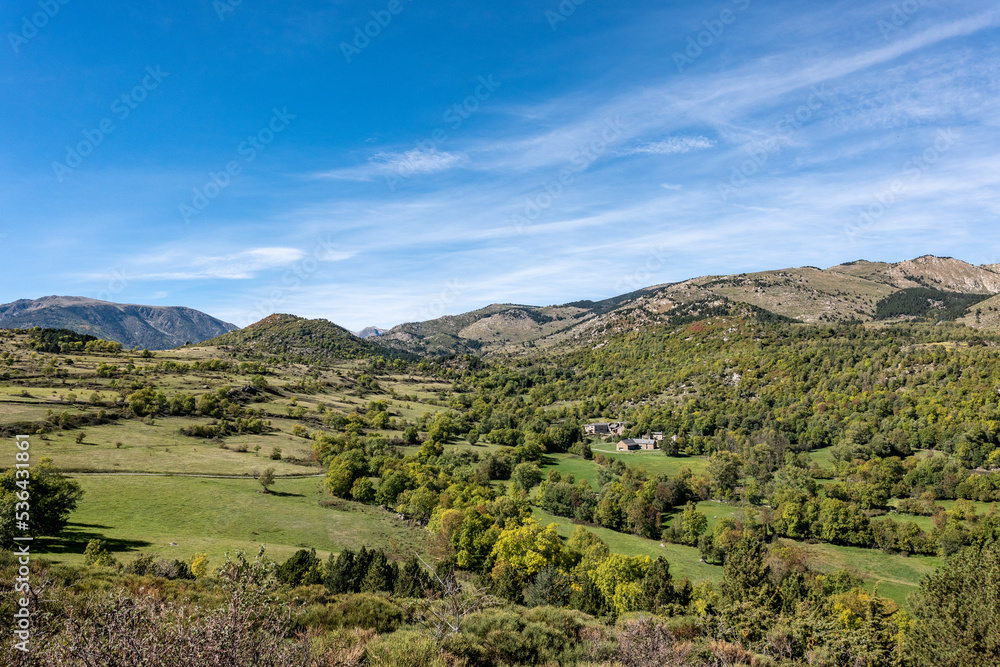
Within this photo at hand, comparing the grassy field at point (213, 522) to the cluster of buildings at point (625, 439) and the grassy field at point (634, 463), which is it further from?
the cluster of buildings at point (625, 439)

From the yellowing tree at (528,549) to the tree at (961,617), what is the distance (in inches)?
1118

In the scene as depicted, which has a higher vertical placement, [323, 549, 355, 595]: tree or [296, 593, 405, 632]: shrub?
[296, 593, 405, 632]: shrub

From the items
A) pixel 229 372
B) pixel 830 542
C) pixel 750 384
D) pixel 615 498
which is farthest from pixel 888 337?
pixel 229 372

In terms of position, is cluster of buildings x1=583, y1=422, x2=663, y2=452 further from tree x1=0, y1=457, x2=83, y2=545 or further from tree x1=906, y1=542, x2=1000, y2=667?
tree x1=0, y1=457, x2=83, y2=545

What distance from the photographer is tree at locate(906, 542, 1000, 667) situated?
23.2 meters

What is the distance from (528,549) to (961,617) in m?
32.5

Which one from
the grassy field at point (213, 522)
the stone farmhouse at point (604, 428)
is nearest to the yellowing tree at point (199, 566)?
the grassy field at point (213, 522)

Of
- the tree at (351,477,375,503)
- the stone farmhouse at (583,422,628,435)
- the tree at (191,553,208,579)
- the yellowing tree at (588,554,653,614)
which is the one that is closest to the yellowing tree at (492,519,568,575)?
the yellowing tree at (588,554,653,614)

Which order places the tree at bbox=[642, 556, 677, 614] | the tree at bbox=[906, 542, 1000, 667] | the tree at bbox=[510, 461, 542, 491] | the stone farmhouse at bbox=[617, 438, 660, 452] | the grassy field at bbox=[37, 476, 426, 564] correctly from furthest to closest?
the stone farmhouse at bbox=[617, 438, 660, 452] → the tree at bbox=[510, 461, 542, 491] → the grassy field at bbox=[37, 476, 426, 564] → the tree at bbox=[642, 556, 677, 614] → the tree at bbox=[906, 542, 1000, 667]

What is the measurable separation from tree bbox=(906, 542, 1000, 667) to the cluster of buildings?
10101cm

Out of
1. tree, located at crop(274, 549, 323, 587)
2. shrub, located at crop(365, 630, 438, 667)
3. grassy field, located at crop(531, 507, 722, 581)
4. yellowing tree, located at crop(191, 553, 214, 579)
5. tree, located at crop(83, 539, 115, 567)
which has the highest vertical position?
shrub, located at crop(365, 630, 438, 667)

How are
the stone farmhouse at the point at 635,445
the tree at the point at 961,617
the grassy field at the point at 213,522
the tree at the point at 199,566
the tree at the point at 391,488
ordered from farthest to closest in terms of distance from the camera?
the stone farmhouse at the point at 635,445 → the tree at the point at 391,488 → the grassy field at the point at 213,522 → the tree at the point at 199,566 → the tree at the point at 961,617

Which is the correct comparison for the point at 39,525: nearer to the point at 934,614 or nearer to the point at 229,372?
the point at 934,614

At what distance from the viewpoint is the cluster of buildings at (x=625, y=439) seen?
127812 mm
